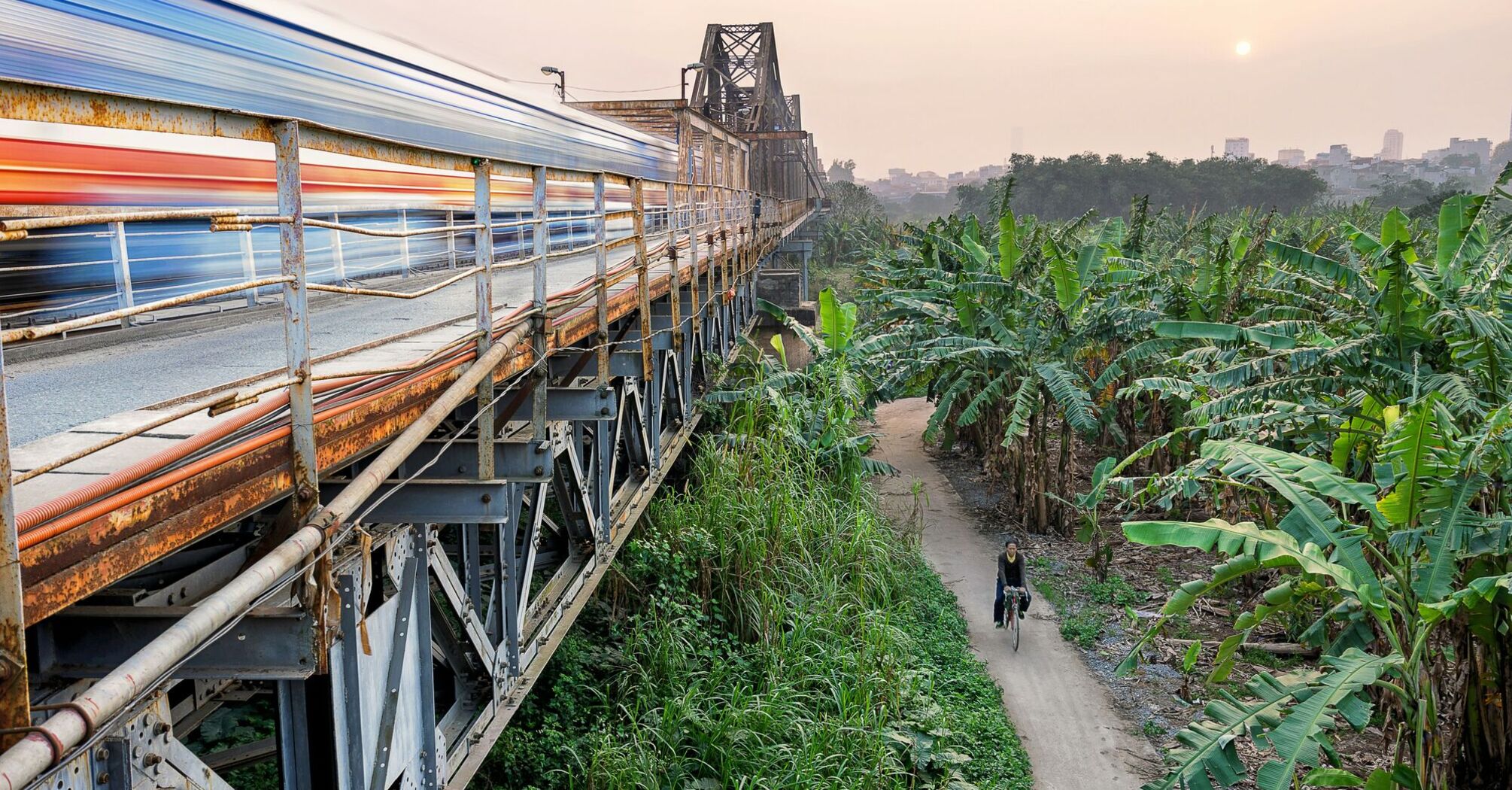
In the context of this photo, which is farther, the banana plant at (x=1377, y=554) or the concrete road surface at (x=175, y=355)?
the banana plant at (x=1377, y=554)

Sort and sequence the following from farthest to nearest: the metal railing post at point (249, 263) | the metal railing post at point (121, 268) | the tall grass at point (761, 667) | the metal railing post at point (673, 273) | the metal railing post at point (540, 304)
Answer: the metal railing post at point (673, 273) < the tall grass at point (761, 667) < the metal railing post at point (249, 263) < the metal railing post at point (121, 268) < the metal railing post at point (540, 304)

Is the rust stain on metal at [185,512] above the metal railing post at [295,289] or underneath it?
underneath

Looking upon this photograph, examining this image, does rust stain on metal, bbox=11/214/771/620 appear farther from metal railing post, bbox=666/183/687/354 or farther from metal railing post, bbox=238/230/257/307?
metal railing post, bbox=666/183/687/354

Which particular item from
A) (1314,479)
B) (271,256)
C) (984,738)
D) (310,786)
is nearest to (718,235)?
(271,256)

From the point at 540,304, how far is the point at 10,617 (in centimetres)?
304

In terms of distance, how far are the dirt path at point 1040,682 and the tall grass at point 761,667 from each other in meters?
0.29

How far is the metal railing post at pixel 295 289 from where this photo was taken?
248 cm

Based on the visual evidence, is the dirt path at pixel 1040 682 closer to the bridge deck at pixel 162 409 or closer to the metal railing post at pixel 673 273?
the metal railing post at pixel 673 273

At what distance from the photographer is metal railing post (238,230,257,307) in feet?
20.7

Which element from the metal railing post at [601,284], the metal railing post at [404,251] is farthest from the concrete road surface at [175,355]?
the metal railing post at [404,251]

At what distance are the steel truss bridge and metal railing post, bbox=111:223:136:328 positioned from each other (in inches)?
2.2

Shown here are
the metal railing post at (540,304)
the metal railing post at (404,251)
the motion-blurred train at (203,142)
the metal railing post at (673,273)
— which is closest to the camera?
the metal railing post at (540,304)

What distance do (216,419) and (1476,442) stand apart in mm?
5978

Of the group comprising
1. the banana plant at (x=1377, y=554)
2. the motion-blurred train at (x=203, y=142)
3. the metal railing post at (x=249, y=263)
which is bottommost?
the banana plant at (x=1377, y=554)
